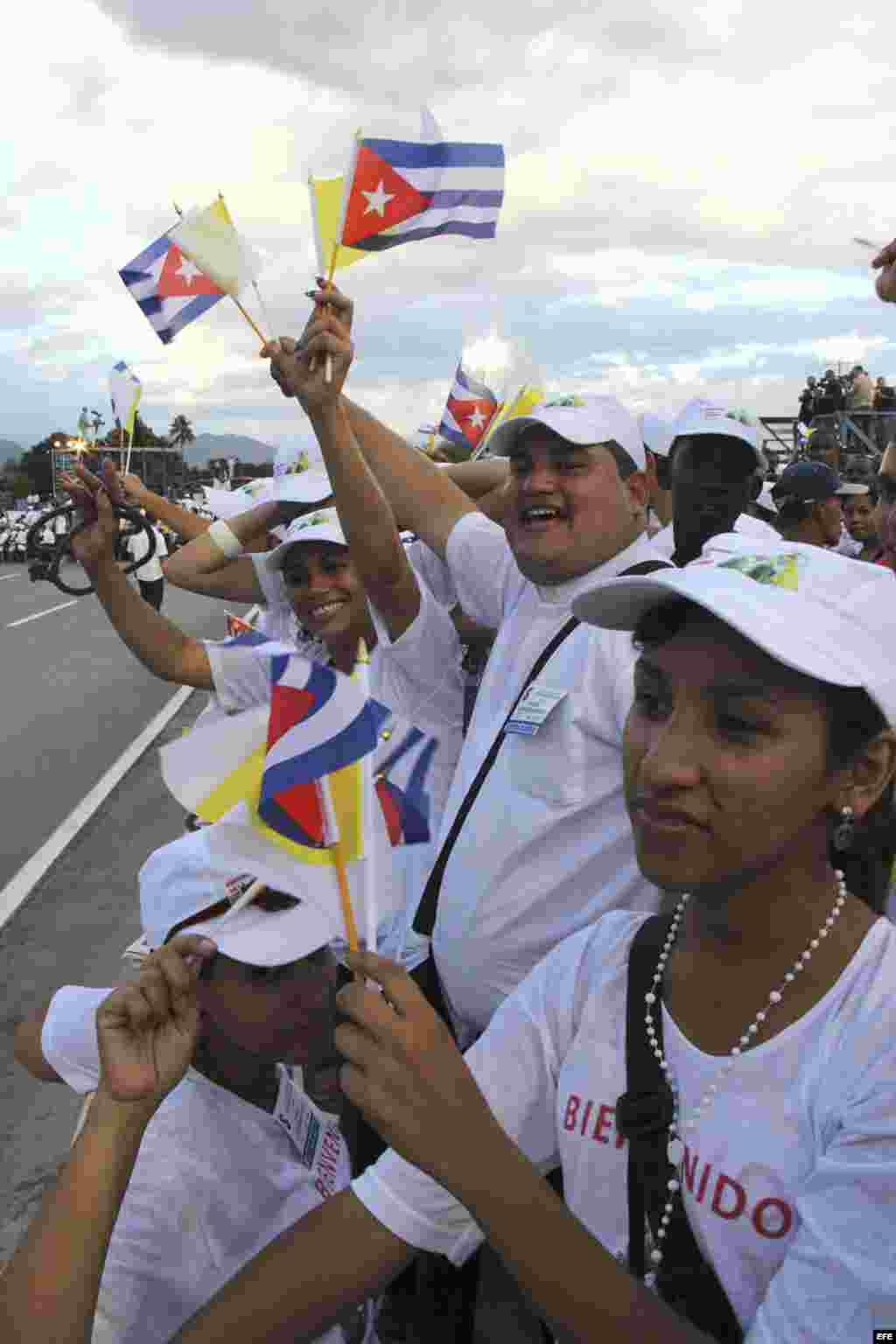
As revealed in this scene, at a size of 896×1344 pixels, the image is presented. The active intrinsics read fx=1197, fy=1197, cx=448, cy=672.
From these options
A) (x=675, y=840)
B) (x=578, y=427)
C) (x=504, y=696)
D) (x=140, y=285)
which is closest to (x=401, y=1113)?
(x=675, y=840)

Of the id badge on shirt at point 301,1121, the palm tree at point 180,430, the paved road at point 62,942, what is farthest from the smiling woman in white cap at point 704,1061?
the palm tree at point 180,430

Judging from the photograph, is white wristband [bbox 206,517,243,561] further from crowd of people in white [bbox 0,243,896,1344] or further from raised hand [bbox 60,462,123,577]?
crowd of people in white [bbox 0,243,896,1344]

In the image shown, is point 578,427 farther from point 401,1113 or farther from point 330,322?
point 401,1113

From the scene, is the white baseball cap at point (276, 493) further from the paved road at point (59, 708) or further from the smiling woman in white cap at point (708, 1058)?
the paved road at point (59, 708)

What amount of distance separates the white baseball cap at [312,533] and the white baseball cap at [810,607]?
1859mm

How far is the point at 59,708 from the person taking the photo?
10906mm

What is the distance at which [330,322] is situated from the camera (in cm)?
239

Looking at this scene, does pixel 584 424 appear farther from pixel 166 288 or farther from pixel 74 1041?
pixel 74 1041

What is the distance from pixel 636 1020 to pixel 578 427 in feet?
4.56

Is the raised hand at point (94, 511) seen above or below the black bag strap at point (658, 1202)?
above

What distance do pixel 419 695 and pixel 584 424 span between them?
0.81 metres

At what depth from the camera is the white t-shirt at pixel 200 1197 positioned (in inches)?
65.3

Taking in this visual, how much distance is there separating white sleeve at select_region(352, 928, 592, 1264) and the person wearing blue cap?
3995 mm

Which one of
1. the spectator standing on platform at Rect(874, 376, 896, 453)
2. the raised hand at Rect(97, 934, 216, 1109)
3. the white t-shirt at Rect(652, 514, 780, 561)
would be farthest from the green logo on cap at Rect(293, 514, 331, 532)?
the spectator standing on platform at Rect(874, 376, 896, 453)
